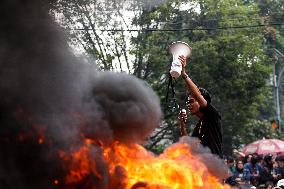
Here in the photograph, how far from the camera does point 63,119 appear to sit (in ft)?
19.3

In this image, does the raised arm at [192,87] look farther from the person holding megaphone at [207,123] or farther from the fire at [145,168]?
the fire at [145,168]

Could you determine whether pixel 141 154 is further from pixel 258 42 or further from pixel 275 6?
pixel 275 6

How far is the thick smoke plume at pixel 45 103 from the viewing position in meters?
5.81

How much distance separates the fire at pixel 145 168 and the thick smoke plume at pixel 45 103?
0.32ft

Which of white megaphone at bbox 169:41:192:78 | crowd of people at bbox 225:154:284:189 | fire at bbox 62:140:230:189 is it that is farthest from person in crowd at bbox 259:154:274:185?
fire at bbox 62:140:230:189

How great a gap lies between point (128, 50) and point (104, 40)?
134 cm

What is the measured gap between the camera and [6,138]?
5.80 m

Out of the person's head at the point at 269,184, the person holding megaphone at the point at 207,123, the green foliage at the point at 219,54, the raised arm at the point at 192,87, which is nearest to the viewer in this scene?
the raised arm at the point at 192,87

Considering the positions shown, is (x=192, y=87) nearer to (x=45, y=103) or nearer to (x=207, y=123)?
(x=207, y=123)

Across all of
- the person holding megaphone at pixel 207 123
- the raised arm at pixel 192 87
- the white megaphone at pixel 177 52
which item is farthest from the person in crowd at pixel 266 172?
the white megaphone at pixel 177 52

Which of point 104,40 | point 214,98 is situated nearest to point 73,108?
point 104,40

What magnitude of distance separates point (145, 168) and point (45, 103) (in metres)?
1.20

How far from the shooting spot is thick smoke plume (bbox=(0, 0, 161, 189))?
5.81 metres

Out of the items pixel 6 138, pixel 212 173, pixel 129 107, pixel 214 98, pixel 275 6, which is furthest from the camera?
pixel 275 6
